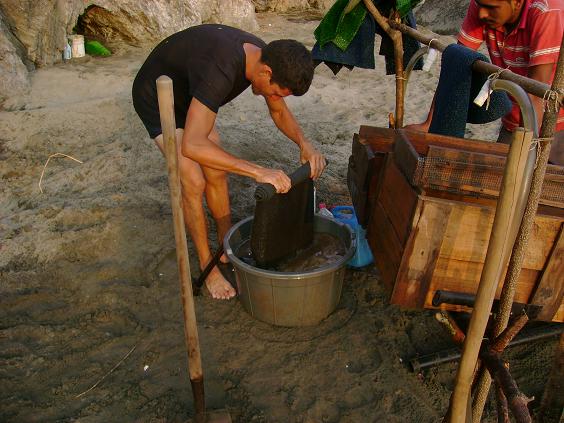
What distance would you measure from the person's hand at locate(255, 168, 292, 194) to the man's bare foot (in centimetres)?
92

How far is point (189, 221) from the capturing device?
10.5 feet

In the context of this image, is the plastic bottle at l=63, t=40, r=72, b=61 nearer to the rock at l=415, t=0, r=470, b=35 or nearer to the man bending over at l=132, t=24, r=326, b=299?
the man bending over at l=132, t=24, r=326, b=299

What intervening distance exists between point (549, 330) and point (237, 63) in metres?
2.26

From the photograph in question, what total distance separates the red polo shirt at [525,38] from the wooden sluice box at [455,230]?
70 centimetres

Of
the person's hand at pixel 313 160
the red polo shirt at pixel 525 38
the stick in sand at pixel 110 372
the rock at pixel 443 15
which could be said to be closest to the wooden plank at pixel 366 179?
the person's hand at pixel 313 160

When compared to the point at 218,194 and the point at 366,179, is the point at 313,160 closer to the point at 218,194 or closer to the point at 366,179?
the point at 366,179

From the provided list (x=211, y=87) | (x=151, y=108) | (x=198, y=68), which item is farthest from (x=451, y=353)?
(x=151, y=108)

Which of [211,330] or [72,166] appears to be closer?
[211,330]

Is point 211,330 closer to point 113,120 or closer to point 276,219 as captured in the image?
point 276,219

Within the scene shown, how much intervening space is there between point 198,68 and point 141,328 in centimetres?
152

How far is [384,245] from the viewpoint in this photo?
2092 millimetres

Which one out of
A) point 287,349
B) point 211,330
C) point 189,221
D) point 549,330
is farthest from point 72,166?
point 549,330

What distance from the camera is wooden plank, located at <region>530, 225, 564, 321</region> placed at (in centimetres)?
170

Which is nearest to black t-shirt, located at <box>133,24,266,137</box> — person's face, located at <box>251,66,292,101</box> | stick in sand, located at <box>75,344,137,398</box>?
person's face, located at <box>251,66,292,101</box>
